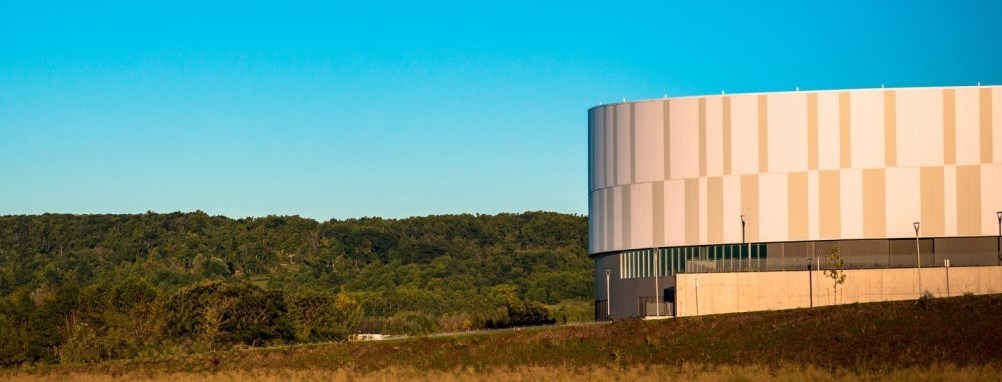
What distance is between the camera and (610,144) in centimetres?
10531

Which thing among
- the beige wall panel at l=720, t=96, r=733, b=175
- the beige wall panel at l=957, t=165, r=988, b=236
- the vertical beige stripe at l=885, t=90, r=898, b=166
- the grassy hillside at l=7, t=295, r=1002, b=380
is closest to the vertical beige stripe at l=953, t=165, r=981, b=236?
the beige wall panel at l=957, t=165, r=988, b=236

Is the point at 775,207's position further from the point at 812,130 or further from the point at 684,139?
the point at 684,139

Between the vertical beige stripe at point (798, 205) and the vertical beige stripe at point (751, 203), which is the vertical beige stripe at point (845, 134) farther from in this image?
the vertical beige stripe at point (751, 203)

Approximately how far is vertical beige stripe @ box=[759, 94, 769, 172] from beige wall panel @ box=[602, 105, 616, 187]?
10883 mm

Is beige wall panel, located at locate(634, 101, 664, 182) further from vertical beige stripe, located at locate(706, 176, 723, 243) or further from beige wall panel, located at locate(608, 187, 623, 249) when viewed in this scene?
vertical beige stripe, located at locate(706, 176, 723, 243)

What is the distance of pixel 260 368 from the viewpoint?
236 feet

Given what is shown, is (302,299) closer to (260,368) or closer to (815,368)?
(260,368)

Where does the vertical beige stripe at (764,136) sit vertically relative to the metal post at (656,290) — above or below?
above

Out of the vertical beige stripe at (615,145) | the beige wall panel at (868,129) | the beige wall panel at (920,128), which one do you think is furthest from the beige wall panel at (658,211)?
the beige wall panel at (920,128)

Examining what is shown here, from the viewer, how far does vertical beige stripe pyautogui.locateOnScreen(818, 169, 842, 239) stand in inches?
3789

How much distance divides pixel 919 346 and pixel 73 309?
85200 mm

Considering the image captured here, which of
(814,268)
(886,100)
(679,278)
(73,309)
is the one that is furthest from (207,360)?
(73,309)

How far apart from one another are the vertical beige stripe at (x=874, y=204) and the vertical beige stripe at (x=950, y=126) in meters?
3.99

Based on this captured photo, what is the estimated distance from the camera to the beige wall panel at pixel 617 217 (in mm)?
104750
